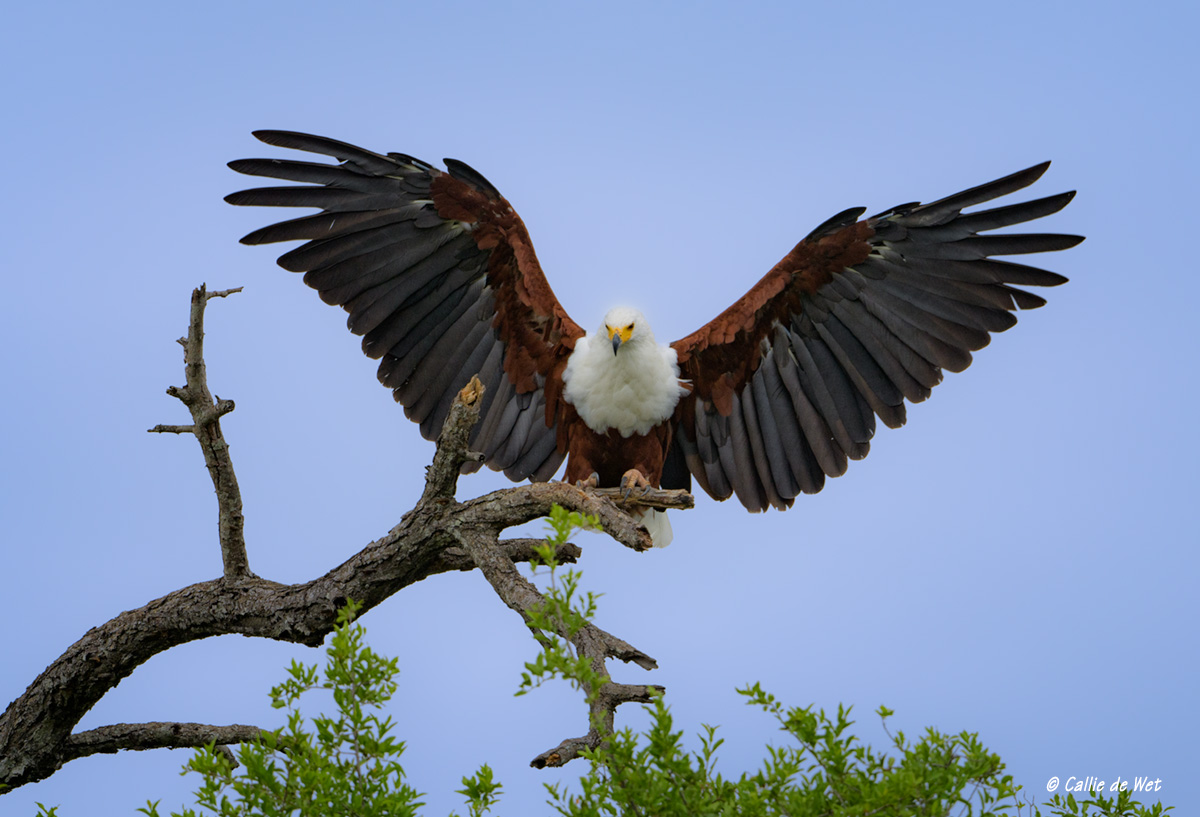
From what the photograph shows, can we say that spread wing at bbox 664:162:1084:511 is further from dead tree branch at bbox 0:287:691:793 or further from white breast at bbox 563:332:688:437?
dead tree branch at bbox 0:287:691:793

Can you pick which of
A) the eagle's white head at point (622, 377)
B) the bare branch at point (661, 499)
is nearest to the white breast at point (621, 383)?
the eagle's white head at point (622, 377)

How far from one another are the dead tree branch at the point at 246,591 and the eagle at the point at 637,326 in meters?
0.99

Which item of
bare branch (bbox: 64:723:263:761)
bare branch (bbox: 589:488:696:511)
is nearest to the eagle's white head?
bare branch (bbox: 589:488:696:511)

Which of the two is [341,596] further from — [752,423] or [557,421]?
[752,423]

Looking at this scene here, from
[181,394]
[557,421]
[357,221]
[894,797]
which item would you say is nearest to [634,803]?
[894,797]

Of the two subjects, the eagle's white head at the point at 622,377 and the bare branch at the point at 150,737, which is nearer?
the bare branch at the point at 150,737

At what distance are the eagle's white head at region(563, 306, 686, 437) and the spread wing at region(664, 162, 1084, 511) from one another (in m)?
0.27

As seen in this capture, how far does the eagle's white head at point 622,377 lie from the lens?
5.53 metres

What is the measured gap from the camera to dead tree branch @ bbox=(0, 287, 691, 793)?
13.7 ft

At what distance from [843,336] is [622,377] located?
49.7 inches

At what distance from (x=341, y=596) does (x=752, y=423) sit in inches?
101

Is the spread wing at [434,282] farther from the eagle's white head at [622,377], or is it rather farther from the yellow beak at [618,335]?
the yellow beak at [618,335]

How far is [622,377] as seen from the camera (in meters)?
5.55

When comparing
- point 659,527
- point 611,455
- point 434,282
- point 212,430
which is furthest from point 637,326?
point 212,430
